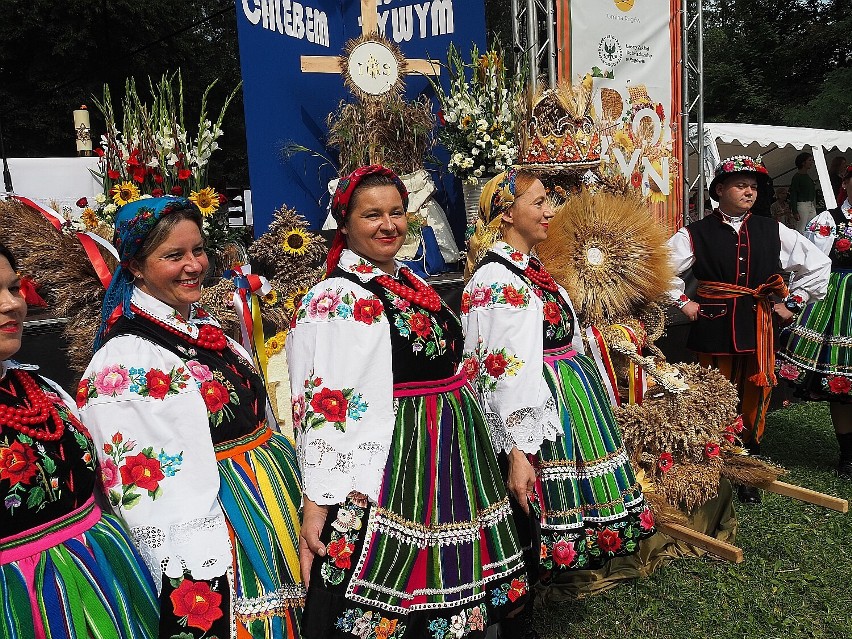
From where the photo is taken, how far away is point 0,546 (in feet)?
4.47

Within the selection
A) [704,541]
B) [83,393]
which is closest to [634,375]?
[704,541]

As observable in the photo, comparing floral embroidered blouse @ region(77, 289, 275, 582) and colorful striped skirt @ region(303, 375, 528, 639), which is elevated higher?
floral embroidered blouse @ region(77, 289, 275, 582)

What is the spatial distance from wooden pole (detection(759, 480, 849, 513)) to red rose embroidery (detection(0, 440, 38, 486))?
3.66 meters

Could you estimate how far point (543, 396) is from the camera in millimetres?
2402

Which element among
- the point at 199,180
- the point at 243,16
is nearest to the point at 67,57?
the point at 243,16

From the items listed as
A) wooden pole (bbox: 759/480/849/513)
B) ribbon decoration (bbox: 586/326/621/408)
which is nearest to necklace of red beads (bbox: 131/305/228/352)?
ribbon decoration (bbox: 586/326/621/408)

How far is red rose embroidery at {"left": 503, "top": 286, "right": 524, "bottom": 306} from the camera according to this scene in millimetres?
2404

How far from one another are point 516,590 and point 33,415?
1.30 metres

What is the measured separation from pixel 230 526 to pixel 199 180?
1877mm

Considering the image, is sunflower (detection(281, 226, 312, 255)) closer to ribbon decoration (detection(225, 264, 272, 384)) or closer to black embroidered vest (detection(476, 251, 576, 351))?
ribbon decoration (detection(225, 264, 272, 384))

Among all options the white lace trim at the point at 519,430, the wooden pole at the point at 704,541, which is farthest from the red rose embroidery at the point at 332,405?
the wooden pole at the point at 704,541

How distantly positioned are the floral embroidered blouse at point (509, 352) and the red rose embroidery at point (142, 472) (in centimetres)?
113

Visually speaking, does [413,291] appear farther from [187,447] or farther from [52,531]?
[52,531]

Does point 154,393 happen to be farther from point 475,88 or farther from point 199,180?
point 475,88
